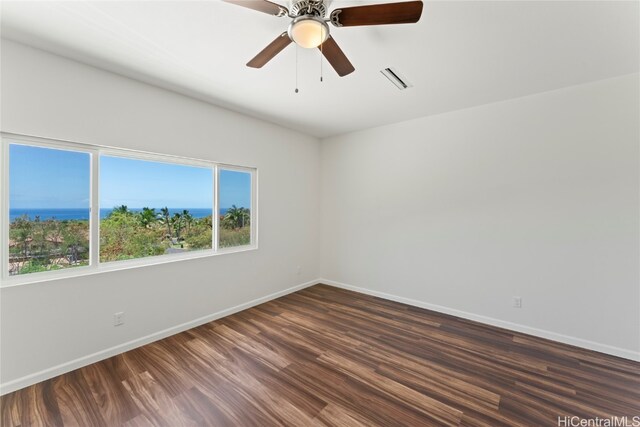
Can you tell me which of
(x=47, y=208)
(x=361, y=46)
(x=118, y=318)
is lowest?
(x=118, y=318)

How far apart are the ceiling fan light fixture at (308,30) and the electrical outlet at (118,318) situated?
9.56 feet

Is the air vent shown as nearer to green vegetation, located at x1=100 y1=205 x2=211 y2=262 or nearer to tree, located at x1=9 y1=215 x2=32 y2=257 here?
green vegetation, located at x1=100 y1=205 x2=211 y2=262

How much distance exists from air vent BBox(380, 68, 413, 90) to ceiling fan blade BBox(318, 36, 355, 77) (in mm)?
714

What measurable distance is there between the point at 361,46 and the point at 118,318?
337 cm

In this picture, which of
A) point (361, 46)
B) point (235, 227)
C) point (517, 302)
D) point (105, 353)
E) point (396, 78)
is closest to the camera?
point (361, 46)

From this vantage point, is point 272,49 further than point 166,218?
No

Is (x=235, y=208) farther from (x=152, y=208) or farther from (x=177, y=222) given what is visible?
(x=152, y=208)

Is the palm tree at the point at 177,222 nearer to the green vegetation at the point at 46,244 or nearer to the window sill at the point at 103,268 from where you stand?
the window sill at the point at 103,268

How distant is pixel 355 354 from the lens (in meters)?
2.50

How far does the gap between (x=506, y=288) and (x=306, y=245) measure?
2.98m

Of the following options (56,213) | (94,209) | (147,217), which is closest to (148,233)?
(147,217)

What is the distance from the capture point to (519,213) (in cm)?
298

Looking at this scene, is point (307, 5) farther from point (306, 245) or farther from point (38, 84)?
point (306, 245)

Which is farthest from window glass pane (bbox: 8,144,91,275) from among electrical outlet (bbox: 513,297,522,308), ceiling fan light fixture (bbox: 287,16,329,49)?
electrical outlet (bbox: 513,297,522,308)
